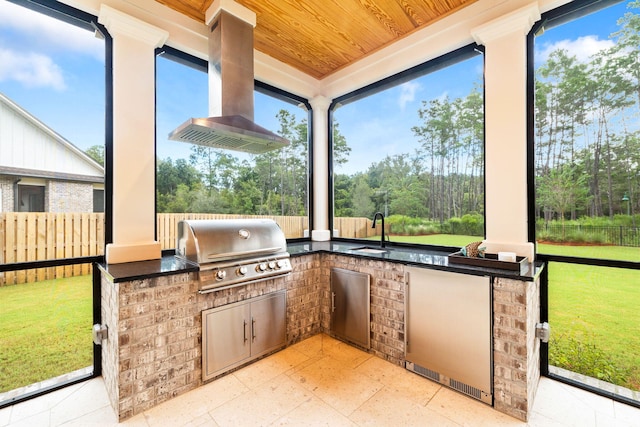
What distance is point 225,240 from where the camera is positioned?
2148 millimetres

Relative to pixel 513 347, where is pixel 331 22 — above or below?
above

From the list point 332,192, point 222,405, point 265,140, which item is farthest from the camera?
point 332,192

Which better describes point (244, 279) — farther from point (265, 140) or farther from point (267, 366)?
point (265, 140)

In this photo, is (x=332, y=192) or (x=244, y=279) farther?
(x=332, y=192)

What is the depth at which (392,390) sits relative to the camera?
1.99 metres

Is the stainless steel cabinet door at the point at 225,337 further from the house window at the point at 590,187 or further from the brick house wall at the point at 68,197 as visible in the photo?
the house window at the point at 590,187

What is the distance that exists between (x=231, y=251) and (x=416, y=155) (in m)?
2.11

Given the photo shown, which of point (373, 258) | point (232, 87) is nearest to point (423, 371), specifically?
point (373, 258)

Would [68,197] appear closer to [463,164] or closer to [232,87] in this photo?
[232,87]

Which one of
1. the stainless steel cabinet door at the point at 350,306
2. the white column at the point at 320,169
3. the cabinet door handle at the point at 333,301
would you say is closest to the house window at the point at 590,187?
the stainless steel cabinet door at the point at 350,306

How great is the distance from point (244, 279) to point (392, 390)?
1344 millimetres

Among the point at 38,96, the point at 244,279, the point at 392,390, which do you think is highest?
the point at 38,96

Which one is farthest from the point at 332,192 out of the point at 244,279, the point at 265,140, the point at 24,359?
the point at 24,359

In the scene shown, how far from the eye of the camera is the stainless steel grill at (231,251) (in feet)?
6.64
